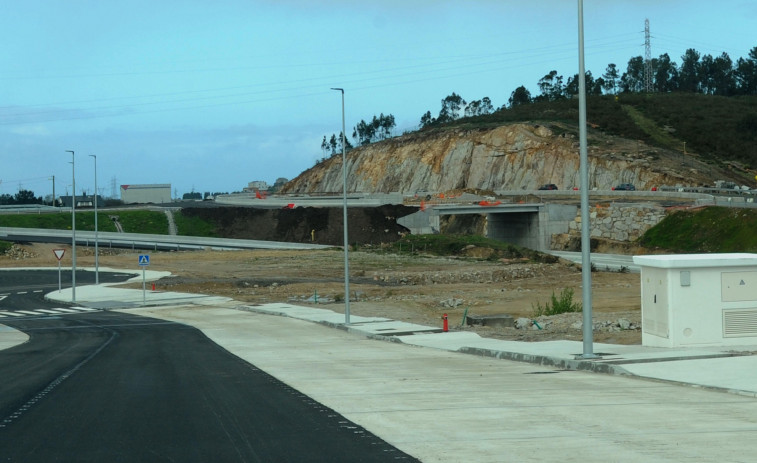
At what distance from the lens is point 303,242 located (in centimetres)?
10356

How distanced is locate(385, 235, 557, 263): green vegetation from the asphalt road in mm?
56833

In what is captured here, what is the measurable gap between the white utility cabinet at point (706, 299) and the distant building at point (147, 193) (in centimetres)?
14344

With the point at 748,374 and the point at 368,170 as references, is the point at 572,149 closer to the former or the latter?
the point at 368,170

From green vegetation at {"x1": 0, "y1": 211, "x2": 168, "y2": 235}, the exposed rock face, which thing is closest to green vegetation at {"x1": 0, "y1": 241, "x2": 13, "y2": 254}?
green vegetation at {"x1": 0, "y1": 211, "x2": 168, "y2": 235}

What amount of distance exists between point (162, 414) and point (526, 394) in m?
5.79

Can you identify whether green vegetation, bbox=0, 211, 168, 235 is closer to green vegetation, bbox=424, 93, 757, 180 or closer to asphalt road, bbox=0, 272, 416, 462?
green vegetation, bbox=424, 93, 757, 180

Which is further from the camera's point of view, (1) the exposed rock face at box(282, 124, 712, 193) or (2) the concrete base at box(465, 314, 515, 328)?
(1) the exposed rock face at box(282, 124, 712, 193)

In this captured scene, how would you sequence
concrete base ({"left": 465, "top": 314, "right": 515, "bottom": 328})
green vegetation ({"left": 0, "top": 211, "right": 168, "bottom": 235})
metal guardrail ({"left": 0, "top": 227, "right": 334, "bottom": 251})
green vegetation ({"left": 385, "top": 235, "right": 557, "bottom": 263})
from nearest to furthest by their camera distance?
1. concrete base ({"left": 465, "top": 314, "right": 515, "bottom": 328})
2. green vegetation ({"left": 385, "top": 235, "right": 557, "bottom": 263})
3. metal guardrail ({"left": 0, "top": 227, "right": 334, "bottom": 251})
4. green vegetation ({"left": 0, "top": 211, "right": 168, "bottom": 235})

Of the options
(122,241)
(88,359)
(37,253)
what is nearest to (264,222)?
(122,241)

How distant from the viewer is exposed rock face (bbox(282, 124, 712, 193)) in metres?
119

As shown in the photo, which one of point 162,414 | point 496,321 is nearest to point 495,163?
point 496,321

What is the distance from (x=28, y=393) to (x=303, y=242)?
87975mm

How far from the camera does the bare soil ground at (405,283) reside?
32250 millimetres

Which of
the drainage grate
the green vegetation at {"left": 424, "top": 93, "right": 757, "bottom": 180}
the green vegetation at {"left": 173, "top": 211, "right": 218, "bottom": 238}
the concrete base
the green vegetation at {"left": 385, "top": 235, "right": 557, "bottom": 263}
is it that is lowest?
the concrete base
